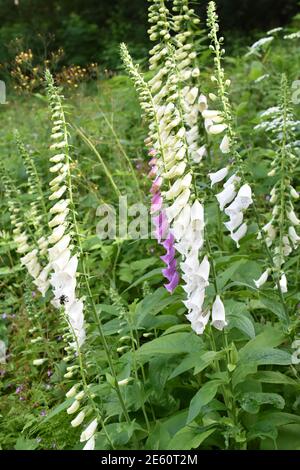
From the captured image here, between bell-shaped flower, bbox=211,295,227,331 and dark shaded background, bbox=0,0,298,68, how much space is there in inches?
680

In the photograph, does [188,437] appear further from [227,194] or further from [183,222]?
[227,194]

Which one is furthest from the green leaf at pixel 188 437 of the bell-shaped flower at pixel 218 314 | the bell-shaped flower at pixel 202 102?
the bell-shaped flower at pixel 202 102

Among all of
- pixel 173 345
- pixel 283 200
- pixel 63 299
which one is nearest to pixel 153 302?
pixel 173 345

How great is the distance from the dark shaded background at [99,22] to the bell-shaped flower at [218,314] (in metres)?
17.3

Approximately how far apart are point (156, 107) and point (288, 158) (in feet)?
2.34

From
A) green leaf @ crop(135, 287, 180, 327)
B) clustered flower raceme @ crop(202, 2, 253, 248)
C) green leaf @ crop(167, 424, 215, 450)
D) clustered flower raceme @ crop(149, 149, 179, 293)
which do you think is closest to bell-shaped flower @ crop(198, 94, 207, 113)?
clustered flower raceme @ crop(149, 149, 179, 293)

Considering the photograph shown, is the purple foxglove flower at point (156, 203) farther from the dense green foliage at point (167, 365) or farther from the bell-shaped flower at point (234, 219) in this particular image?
the bell-shaped flower at point (234, 219)

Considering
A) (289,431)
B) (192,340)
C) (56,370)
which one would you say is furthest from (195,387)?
(56,370)

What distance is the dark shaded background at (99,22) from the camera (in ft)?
72.4

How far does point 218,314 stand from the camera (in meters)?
2.76

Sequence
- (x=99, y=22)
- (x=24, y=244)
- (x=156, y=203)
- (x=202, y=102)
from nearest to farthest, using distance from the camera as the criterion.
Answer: (x=156, y=203)
(x=202, y=102)
(x=24, y=244)
(x=99, y=22)

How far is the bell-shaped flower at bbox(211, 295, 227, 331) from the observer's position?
9.04 ft

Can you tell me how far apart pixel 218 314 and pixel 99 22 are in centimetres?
2609
